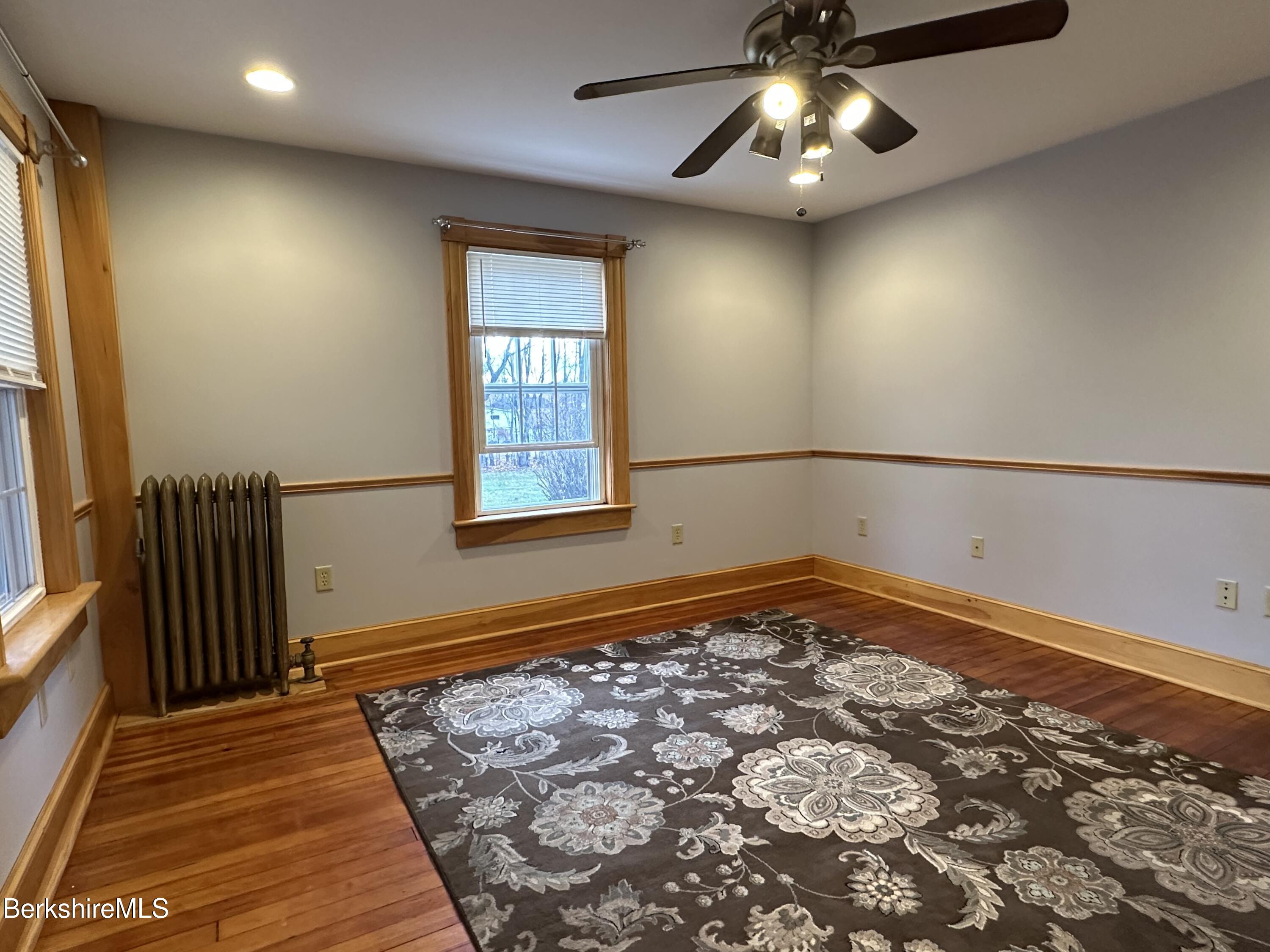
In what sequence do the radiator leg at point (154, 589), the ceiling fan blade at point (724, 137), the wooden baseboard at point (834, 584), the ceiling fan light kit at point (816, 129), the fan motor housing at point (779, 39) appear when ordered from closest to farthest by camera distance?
the fan motor housing at point (779, 39) → the ceiling fan light kit at point (816, 129) → the ceiling fan blade at point (724, 137) → the radiator leg at point (154, 589) → the wooden baseboard at point (834, 584)

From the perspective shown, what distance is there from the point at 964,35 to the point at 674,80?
73cm

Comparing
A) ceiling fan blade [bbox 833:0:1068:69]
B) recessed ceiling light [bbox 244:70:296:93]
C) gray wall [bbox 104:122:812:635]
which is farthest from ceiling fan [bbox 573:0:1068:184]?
gray wall [bbox 104:122:812:635]

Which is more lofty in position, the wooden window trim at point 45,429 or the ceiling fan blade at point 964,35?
the ceiling fan blade at point 964,35

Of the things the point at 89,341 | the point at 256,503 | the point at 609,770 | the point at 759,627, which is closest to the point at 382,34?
the point at 89,341

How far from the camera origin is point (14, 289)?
2.12 metres

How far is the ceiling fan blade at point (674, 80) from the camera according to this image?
1899 mm

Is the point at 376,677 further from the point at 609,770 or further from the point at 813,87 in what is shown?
the point at 813,87

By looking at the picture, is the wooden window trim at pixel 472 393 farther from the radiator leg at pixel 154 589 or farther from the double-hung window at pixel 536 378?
the radiator leg at pixel 154 589

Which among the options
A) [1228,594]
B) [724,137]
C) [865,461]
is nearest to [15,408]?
[724,137]

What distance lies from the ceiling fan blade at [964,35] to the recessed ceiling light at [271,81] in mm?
1934

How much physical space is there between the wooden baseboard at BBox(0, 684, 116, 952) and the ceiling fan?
2.44m

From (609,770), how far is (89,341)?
2.60 meters

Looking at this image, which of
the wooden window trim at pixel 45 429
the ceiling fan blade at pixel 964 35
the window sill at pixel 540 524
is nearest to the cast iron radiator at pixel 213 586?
the wooden window trim at pixel 45 429

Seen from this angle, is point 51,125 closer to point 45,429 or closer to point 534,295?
point 45,429
